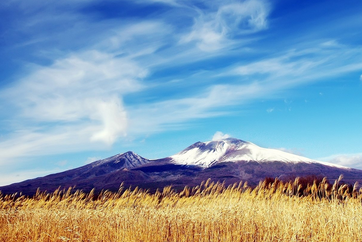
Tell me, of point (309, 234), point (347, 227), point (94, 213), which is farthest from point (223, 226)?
point (94, 213)

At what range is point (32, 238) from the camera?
9.42 m

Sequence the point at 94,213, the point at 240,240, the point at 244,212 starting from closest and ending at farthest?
the point at 240,240 < the point at 244,212 < the point at 94,213

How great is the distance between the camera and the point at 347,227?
28.7ft

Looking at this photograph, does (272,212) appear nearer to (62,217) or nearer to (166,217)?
(166,217)

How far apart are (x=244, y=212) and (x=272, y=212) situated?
903 millimetres

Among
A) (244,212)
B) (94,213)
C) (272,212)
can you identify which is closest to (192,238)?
(244,212)

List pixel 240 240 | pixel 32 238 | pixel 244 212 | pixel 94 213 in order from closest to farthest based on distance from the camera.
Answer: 1. pixel 240 240
2. pixel 32 238
3. pixel 244 212
4. pixel 94 213

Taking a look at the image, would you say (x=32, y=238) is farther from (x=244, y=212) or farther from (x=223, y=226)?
(x=244, y=212)

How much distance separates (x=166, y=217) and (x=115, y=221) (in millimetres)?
1634

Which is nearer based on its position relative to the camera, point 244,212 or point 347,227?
point 347,227

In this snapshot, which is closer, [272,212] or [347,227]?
[347,227]

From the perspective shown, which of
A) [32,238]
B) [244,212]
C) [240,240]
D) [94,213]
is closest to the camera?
[240,240]

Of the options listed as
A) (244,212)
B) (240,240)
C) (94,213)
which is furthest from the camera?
(94,213)

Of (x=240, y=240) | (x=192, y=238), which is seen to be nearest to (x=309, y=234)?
(x=240, y=240)
